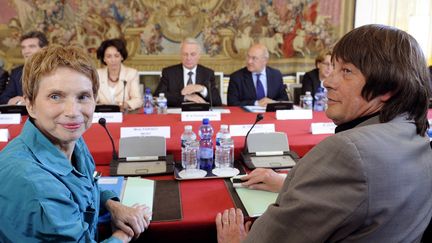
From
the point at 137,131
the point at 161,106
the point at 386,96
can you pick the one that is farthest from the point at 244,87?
the point at 386,96

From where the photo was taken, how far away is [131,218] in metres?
1.26

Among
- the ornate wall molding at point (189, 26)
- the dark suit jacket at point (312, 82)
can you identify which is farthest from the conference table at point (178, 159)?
the ornate wall molding at point (189, 26)

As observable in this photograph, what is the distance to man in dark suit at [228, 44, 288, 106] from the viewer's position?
3916mm

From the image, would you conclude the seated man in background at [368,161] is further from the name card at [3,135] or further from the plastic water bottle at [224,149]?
the name card at [3,135]

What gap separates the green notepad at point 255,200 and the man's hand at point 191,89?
7.13 ft

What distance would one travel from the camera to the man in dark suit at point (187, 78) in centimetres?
382

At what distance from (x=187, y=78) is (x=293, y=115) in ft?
5.11

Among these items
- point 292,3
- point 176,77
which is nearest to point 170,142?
point 176,77

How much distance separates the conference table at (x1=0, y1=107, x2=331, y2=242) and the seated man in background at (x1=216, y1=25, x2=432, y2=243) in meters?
0.41

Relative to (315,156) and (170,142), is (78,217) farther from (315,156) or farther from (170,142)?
(170,142)

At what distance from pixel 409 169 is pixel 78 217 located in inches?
33.5

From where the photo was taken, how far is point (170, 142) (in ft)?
6.88

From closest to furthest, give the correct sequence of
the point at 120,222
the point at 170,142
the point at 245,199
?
the point at 120,222, the point at 245,199, the point at 170,142

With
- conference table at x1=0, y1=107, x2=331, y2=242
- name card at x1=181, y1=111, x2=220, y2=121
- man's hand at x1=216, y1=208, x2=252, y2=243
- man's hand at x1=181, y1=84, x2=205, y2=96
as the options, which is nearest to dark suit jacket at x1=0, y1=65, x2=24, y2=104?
conference table at x1=0, y1=107, x2=331, y2=242
